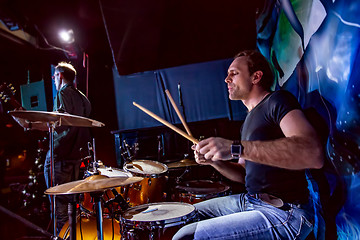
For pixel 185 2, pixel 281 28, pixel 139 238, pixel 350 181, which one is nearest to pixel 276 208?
pixel 350 181

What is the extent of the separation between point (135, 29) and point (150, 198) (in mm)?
2814

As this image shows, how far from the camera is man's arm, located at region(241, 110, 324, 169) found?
1104 mm

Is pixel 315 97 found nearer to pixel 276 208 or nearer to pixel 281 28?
pixel 276 208

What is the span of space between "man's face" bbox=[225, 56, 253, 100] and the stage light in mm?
4466

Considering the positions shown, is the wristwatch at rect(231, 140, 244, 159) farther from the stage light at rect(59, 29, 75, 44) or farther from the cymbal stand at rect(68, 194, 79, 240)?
the stage light at rect(59, 29, 75, 44)

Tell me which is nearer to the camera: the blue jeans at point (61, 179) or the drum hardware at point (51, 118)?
the drum hardware at point (51, 118)

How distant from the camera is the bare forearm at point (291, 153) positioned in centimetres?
110

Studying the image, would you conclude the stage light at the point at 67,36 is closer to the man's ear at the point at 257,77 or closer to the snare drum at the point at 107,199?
the snare drum at the point at 107,199

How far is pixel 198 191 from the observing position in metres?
2.75

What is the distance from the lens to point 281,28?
2557 millimetres

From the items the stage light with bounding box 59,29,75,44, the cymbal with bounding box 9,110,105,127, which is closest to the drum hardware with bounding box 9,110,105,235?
the cymbal with bounding box 9,110,105,127

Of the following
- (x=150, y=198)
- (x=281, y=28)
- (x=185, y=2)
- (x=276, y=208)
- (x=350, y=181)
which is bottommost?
(x=150, y=198)

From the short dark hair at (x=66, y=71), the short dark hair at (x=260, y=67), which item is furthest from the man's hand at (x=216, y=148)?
the short dark hair at (x=66, y=71)

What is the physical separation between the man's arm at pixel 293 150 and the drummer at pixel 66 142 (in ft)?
7.93
